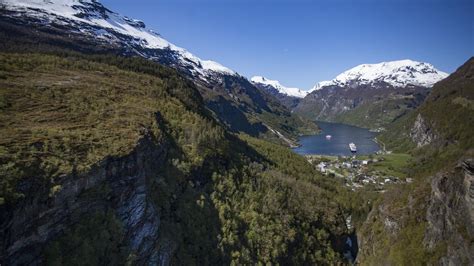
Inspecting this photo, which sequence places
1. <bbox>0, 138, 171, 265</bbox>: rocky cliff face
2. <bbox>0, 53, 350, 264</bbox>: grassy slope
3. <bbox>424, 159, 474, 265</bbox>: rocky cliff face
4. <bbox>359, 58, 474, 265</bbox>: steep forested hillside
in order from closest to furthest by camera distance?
<bbox>0, 138, 171, 265</bbox>: rocky cliff face → <bbox>0, 53, 350, 264</bbox>: grassy slope → <bbox>424, 159, 474, 265</bbox>: rocky cliff face → <bbox>359, 58, 474, 265</bbox>: steep forested hillside

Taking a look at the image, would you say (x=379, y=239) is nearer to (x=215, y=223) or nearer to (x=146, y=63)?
(x=215, y=223)

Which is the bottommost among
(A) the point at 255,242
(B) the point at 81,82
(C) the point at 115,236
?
(A) the point at 255,242

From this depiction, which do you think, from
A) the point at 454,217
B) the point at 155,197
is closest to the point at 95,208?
the point at 155,197

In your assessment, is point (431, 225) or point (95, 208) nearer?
point (95, 208)

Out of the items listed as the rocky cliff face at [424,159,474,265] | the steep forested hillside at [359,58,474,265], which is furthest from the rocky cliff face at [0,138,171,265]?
the rocky cliff face at [424,159,474,265]

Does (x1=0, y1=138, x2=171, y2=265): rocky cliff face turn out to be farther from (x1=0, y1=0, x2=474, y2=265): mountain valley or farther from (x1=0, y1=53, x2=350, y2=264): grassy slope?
(x1=0, y1=53, x2=350, y2=264): grassy slope

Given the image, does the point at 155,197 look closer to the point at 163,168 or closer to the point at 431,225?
the point at 163,168

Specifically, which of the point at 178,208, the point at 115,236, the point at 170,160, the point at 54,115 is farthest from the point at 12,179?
the point at 170,160
